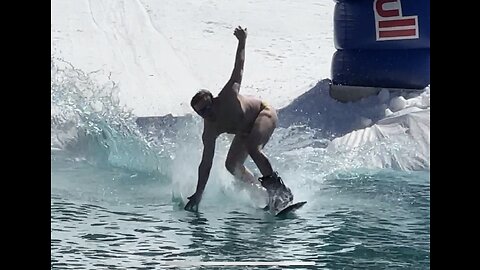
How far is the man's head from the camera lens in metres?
4.61

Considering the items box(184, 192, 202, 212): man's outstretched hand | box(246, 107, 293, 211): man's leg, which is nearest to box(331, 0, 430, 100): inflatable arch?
box(246, 107, 293, 211): man's leg

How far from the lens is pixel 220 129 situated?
4648 mm

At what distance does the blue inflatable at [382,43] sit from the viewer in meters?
4.62

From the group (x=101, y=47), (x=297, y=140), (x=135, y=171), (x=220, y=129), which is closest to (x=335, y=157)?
(x=297, y=140)

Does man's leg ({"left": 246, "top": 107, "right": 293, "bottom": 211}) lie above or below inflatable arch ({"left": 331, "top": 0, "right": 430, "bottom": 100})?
below

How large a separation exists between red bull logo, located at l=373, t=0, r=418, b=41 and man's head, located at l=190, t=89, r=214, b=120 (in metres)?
0.90

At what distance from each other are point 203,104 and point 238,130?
217mm

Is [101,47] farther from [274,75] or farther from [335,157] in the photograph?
[335,157]

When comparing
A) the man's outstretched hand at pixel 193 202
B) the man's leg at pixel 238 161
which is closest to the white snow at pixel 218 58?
the man's leg at pixel 238 161

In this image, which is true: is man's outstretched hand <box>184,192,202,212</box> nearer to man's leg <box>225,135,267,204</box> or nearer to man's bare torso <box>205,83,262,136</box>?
man's leg <box>225,135,267,204</box>

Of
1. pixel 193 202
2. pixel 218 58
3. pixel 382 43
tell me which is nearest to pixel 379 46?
pixel 382 43

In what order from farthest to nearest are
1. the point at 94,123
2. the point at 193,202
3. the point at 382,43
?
the point at 94,123 → the point at 382,43 → the point at 193,202

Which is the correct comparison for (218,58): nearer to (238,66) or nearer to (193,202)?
(238,66)

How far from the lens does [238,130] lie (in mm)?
4660
